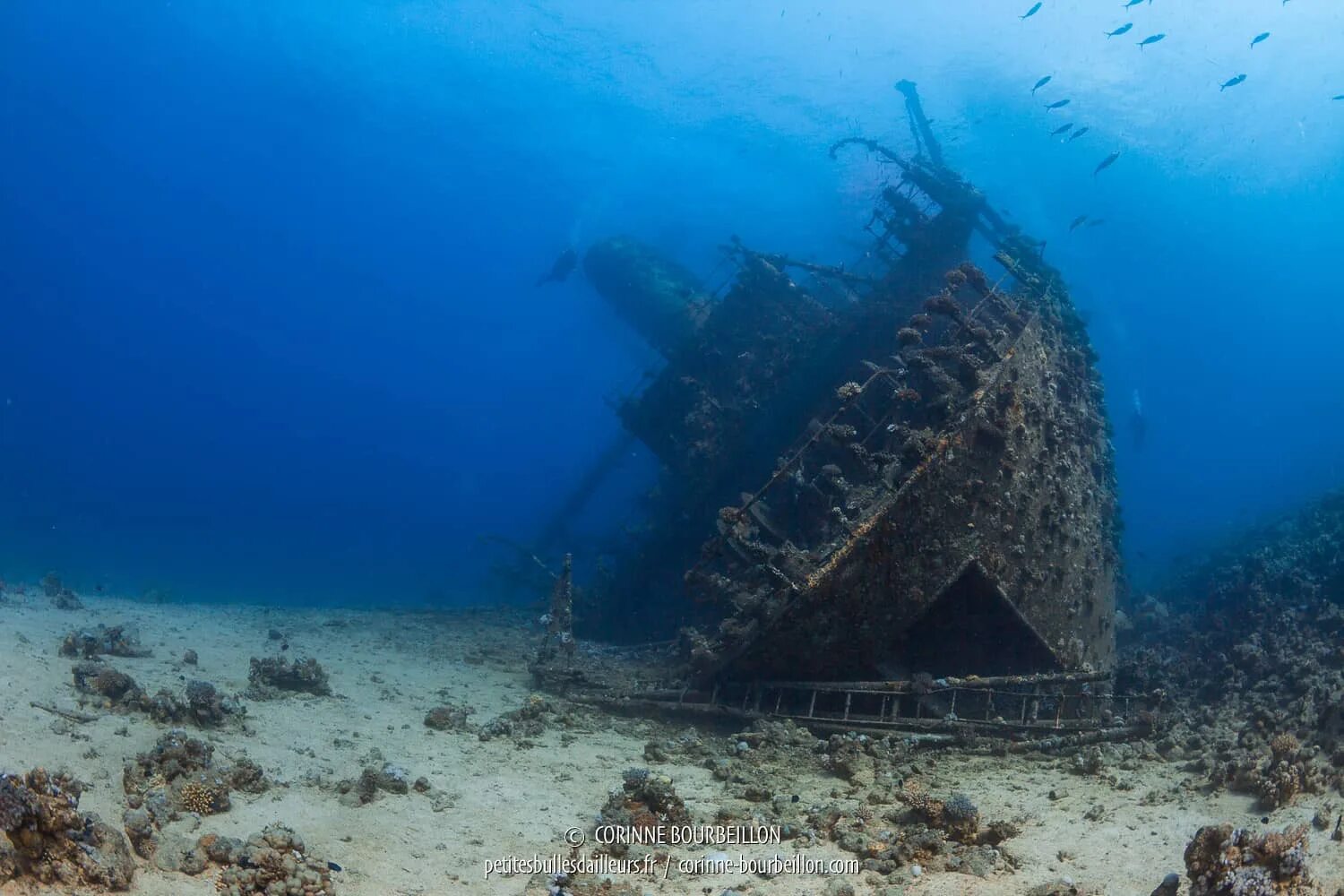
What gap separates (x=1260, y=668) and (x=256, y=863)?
1246 cm

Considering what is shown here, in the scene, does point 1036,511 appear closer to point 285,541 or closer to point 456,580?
point 456,580

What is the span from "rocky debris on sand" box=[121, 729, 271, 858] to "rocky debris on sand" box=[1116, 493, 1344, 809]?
323 inches

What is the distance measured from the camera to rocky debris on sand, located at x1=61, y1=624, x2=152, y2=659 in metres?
9.17

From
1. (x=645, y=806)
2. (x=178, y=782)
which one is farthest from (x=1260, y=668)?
(x=178, y=782)

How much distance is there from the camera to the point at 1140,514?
65.2m

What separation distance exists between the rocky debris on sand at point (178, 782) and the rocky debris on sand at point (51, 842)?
19.5 inches

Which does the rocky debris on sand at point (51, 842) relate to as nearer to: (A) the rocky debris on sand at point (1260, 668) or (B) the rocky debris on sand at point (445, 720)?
(B) the rocky debris on sand at point (445, 720)

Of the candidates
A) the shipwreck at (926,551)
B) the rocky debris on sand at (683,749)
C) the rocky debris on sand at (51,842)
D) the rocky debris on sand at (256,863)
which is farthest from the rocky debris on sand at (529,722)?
the rocky debris on sand at (51,842)

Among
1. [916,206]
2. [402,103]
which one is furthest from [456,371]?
[916,206]

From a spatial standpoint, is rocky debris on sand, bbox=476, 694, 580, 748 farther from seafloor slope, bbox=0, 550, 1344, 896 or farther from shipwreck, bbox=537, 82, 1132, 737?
shipwreck, bbox=537, 82, 1132, 737

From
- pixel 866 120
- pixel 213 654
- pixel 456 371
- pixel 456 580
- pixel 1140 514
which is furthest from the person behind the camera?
pixel 456 371

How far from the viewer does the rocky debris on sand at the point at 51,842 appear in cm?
367

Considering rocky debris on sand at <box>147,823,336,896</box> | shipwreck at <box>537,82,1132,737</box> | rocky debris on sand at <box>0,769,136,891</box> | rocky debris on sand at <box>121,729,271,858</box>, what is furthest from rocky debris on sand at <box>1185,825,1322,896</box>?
rocky debris on sand at <box>121,729,271,858</box>

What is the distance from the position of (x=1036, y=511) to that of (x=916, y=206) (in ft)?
29.1
